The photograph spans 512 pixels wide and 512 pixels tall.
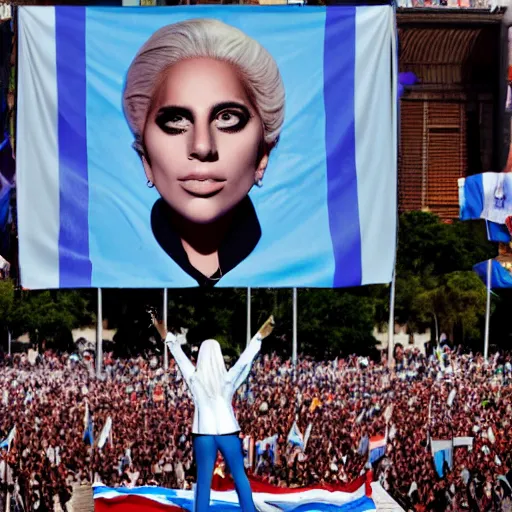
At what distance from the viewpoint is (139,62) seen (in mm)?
11008

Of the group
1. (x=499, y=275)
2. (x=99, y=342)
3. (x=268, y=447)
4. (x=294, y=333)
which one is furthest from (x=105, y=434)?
(x=499, y=275)

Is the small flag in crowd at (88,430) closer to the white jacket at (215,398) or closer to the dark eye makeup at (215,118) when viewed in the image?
the white jacket at (215,398)

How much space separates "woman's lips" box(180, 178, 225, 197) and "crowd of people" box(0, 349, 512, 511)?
1.61 m

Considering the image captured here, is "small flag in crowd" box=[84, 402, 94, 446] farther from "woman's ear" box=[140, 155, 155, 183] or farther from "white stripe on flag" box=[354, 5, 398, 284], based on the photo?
"white stripe on flag" box=[354, 5, 398, 284]

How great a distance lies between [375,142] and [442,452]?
8.69ft

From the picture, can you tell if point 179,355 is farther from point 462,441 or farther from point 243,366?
point 462,441

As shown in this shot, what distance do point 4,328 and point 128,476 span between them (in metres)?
1.82

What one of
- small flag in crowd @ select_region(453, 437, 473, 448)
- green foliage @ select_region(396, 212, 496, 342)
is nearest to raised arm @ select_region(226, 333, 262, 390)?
small flag in crowd @ select_region(453, 437, 473, 448)

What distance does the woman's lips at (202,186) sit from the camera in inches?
437

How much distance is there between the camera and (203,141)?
35.8 ft

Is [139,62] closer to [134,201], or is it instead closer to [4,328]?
[134,201]

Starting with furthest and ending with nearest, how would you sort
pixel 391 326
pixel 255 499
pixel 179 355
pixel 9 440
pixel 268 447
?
pixel 391 326
pixel 268 447
pixel 9 440
pixel 255 499
pixel 179 355

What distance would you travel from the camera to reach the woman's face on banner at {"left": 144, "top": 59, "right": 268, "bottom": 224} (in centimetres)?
1089

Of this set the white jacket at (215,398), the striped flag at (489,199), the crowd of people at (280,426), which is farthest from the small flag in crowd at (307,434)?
the striped flag at (489,199)
